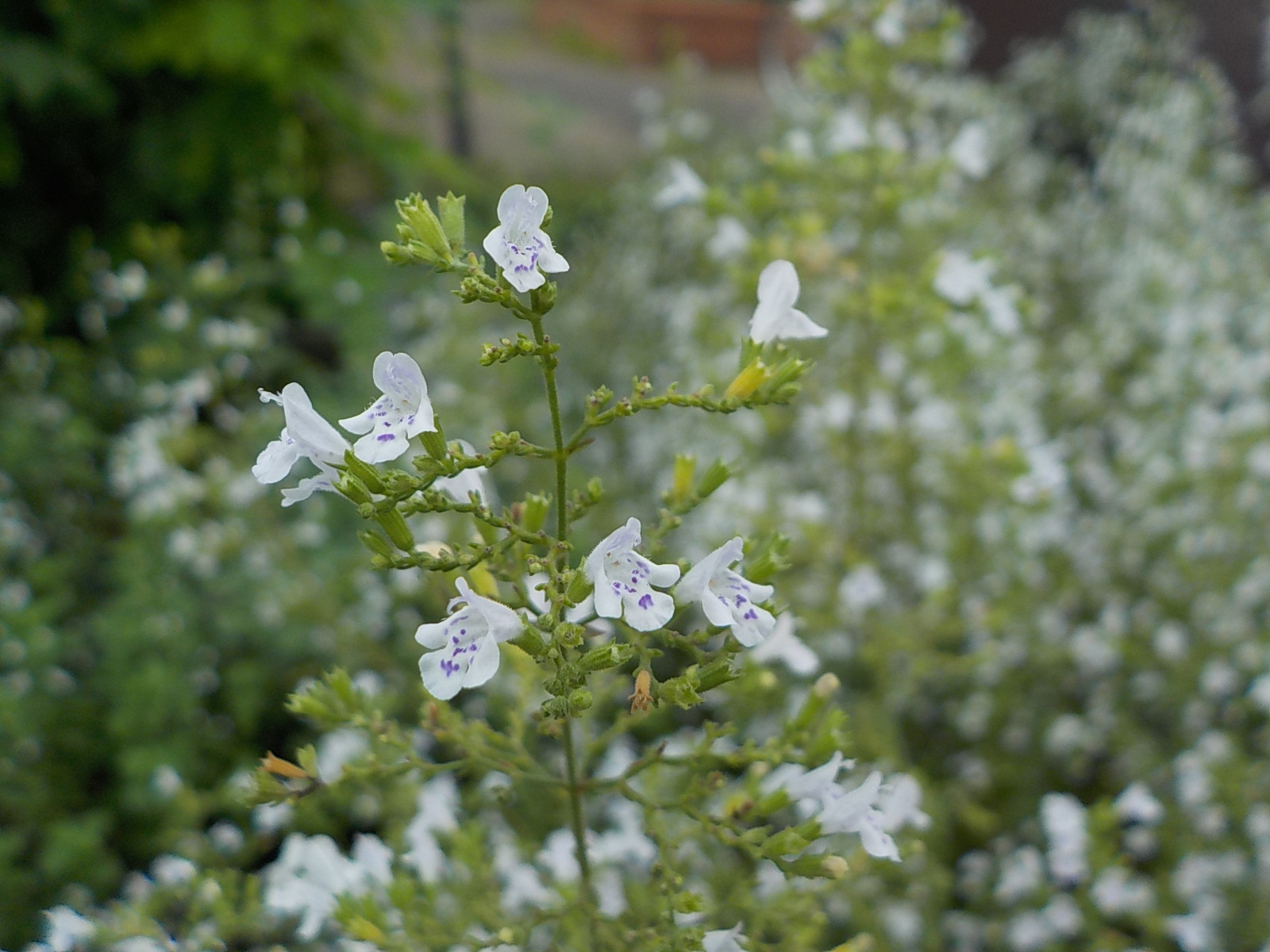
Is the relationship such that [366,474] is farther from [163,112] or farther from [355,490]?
[163,112]

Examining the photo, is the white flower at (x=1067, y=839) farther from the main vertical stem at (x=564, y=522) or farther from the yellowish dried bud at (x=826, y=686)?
the main vertical stem at (x=564, y=522)

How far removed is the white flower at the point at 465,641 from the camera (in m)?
0.89

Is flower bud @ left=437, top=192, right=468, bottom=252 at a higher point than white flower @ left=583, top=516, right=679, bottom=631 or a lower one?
higher

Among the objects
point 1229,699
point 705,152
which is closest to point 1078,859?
point 1229,699

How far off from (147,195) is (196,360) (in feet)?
5.37

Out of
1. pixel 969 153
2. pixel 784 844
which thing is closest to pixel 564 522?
pixel 784 844

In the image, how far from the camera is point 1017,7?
23.6 ft

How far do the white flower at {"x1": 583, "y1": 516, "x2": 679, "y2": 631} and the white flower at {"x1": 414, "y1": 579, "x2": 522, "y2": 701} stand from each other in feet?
0.33

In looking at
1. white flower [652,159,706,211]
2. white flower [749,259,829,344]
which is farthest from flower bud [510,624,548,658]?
white flower [652,159,706,211]

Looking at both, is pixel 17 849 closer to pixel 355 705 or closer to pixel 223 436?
pixel 223 436

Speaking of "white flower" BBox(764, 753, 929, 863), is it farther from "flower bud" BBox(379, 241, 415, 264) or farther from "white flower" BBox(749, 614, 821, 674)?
"flower bud" BBox(379, 241, 415, 264)

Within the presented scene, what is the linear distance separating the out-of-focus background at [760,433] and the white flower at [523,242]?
2.55 ft

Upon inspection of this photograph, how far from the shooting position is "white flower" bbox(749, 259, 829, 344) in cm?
110

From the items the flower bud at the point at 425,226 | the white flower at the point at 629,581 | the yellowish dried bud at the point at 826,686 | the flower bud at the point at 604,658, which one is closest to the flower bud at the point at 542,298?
the flower bud at the point at 425,226
